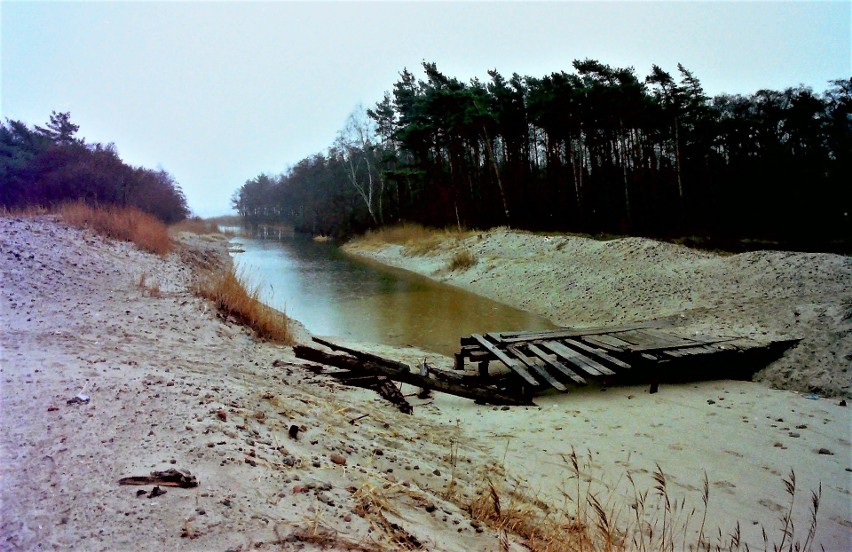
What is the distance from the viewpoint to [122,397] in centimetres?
353

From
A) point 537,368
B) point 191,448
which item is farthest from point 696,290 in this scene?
→ point 191,448

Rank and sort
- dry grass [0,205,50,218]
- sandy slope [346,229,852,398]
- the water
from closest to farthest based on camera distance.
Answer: sandy slope [346,229,852,398] → the water → dry grass [0,205,50,218]

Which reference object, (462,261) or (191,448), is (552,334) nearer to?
(191,448)

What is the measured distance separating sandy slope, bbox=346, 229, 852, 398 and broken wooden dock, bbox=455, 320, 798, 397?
389 mm

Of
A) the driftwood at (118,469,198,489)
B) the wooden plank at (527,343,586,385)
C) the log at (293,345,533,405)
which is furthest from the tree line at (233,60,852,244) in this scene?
the driftwood at (118,469,198,489)

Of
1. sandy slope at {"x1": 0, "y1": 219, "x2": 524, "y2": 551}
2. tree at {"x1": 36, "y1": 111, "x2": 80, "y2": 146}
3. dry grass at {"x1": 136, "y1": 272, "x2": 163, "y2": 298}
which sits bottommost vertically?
sandy slope at {"x1": 0, "y1": 219, "x2": 524, "y2": 551}

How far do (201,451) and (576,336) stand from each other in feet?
20.2

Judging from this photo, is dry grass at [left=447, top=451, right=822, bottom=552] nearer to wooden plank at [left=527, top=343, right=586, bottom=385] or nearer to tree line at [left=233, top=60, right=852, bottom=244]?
wooden plank at [left=527, top=343, right=586, bottom=385]

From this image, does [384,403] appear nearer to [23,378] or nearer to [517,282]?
[23,378]

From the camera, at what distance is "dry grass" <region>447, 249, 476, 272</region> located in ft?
63.4

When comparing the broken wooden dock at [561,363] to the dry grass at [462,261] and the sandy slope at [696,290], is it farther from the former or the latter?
the dry grass at [462,261]

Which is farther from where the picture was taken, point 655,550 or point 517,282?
point 517,282

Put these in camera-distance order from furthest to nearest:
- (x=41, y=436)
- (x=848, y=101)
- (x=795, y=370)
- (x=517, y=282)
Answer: (x=848, y=101)
(x=517, y=282)
(x=795, y=370)
(x=41, y=436)

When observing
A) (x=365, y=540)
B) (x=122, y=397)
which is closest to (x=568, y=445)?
(x=365, y=540)
